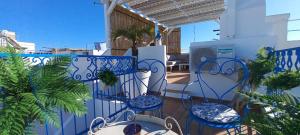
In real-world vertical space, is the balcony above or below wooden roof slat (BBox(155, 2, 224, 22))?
below

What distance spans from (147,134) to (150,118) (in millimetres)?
234

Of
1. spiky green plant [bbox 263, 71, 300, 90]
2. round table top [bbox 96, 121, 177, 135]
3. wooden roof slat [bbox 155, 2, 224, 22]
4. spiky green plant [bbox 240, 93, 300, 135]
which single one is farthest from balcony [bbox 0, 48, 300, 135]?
wooden roof slat [bbox 155, 2, 224, 22]

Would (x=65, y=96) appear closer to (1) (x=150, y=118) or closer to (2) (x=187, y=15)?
(1) (x=150, y=118)

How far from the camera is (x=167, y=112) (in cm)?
300

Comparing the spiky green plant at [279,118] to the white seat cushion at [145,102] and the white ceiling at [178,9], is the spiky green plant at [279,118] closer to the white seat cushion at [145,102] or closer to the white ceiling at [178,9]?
the white seat cushion at [145,102]

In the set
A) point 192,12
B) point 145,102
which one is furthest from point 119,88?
point 192,12

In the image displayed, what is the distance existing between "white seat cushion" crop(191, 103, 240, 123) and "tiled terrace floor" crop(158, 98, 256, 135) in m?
0.34

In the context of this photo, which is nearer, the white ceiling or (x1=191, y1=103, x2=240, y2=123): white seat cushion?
(x1=191, y1=103, x2=240, y2=123): white seat cushion

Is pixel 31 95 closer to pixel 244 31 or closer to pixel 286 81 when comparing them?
pixel 286 81

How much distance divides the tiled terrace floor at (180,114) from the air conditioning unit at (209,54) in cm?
95

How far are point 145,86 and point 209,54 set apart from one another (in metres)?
1.52

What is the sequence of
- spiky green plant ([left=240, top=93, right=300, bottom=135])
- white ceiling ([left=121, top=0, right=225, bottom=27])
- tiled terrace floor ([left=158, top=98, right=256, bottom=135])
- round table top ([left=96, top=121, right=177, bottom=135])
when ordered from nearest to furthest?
spiky green plant ([left=240, top=93, right=300, bottom=135]), round table top ([left=96, top=121, right=177, bottom=135]), tiled terrace floor ([left=158, top=98, right=256, bottom=135]), white ceiling ([left=121, top=0, right=225, bottom=27])

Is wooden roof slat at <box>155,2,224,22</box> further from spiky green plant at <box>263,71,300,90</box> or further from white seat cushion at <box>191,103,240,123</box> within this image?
white seat cushion at <box>191,103,240,123</box>

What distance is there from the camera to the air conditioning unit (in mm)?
3357
